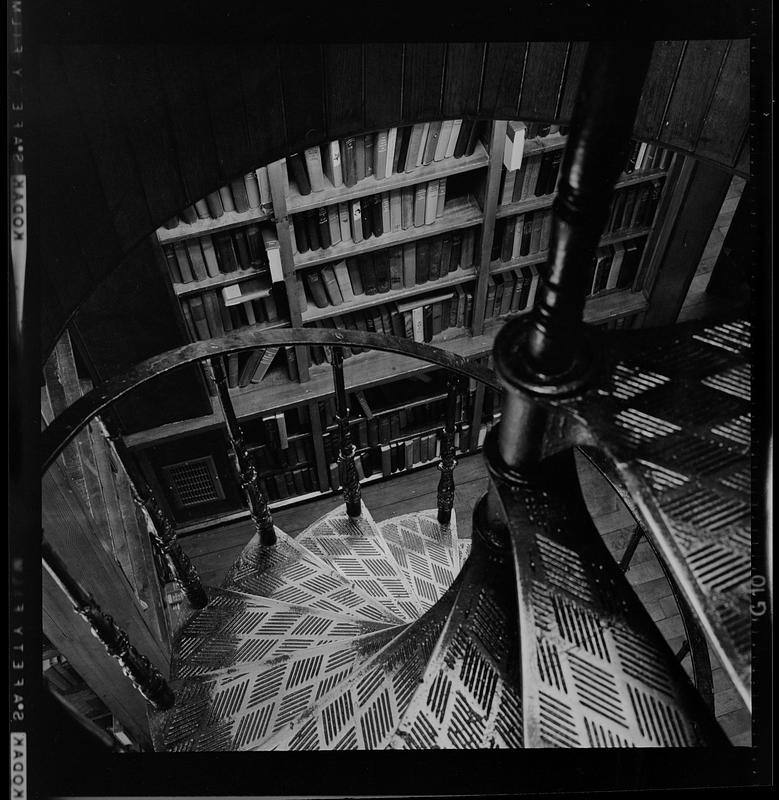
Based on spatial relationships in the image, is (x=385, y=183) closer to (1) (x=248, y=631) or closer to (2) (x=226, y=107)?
(2) (x=226, y=107)

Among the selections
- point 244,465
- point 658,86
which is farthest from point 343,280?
point 658,86

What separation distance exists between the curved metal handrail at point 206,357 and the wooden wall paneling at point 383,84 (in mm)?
561

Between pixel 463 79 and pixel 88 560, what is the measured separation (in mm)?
1516

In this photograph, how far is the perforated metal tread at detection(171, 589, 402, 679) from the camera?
217cm

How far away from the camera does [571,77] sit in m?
1.77

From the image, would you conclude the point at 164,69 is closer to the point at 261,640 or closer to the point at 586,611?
the point at 586,611

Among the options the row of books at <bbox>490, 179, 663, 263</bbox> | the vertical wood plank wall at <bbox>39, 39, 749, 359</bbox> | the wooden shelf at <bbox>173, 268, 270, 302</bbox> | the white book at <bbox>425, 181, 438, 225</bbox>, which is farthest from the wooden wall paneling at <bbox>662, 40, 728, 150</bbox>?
the wooden shelf at <bbox>173, 268, 270, 302</bbox>

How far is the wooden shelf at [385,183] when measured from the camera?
2740 millimetres

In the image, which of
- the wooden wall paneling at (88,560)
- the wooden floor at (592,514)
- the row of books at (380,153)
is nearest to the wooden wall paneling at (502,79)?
the row of books at (380,153)

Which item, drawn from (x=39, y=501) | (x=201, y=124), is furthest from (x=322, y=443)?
(x=39, y=501)

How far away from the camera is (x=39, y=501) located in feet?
4.12

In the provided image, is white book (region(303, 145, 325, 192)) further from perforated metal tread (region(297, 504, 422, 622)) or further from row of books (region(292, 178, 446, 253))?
perforated metal tread (region(297, 504, 422, 622))

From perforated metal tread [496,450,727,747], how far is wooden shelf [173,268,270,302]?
2.14 m

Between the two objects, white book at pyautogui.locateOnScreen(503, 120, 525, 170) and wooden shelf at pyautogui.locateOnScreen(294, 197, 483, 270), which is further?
wooden shelf at pyautogui.locateOnScreen(294, 197, 483, 270)
